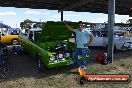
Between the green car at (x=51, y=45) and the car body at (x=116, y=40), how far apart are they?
5.03 metres

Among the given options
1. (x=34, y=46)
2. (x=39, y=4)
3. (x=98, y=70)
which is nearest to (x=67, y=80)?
(x=98, y=70)

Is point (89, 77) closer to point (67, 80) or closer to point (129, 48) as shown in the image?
point (67, 80)

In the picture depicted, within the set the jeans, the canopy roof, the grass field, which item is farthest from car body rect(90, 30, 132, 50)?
the jeans

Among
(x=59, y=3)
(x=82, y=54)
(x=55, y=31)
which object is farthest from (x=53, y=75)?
(x=59, y=3)

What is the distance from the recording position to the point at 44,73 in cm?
1097

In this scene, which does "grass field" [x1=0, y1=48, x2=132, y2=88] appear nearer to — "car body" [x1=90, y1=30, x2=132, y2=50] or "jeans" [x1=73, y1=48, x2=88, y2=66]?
"jeans" [x1=73, y1=48, x2=88, y2=66]

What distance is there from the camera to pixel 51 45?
12805mm

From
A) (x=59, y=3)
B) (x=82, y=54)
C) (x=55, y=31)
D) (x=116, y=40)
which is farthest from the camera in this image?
(x=59, y=3)

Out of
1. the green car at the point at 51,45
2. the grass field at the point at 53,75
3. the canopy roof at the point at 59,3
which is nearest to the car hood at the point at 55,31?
the green car at the point at 51,45

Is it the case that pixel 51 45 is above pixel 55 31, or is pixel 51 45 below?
below

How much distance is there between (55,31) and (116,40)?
5.92m

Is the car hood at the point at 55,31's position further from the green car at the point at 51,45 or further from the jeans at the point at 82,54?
the jeans at the point at 82,54

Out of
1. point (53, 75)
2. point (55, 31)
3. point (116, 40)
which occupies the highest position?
point (55, 31)

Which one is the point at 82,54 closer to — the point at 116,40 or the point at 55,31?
the point at 55,31
